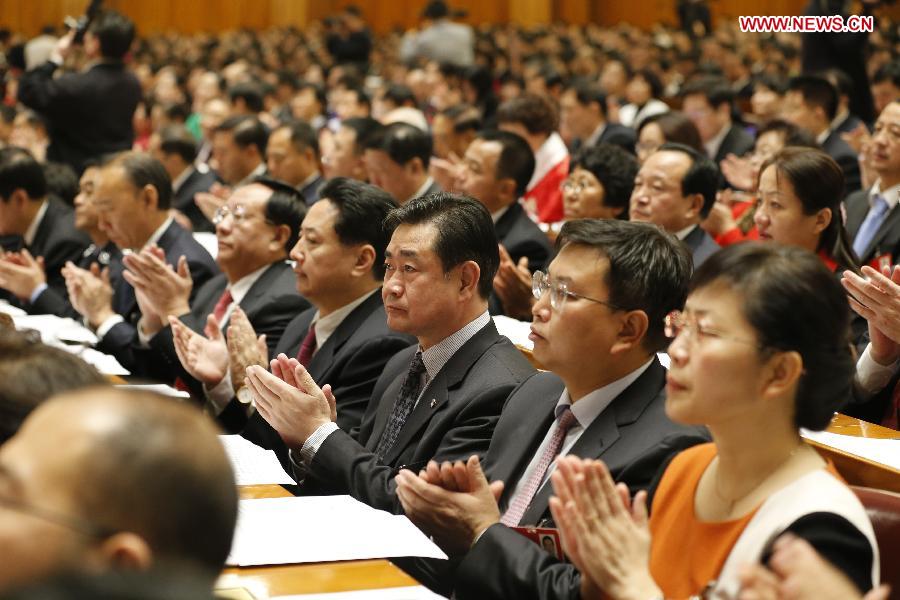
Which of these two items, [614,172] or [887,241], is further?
[614,172]

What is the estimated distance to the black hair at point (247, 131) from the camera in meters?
7.01

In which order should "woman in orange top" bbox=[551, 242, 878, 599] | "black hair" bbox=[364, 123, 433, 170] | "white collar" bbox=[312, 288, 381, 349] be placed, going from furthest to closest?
"black hair" bbox=[364, 123, 433, 170] → "white collar" bbox=[312, 288, 381, 349] → "woman in orange top" bbox=[551, 242, 878, 599]

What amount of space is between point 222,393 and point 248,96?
6200 millimetres

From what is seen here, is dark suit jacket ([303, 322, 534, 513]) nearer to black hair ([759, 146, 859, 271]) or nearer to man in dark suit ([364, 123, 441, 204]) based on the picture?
black hair ([759, 146, 859, 271])

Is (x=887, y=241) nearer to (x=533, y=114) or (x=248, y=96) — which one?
(x=533, y=114)

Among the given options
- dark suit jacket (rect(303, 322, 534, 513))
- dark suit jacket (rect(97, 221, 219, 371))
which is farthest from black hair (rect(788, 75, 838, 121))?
dark suit jacket (rect(303, 322, 534, 513))

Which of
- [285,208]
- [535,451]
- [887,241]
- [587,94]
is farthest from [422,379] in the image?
[587,94]

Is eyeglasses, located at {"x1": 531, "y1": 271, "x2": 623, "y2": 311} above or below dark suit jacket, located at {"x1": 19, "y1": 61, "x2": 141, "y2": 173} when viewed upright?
above

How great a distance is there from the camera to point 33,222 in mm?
5520

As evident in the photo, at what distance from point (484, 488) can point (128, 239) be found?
10.3ft

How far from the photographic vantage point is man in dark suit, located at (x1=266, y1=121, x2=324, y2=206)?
6590mm

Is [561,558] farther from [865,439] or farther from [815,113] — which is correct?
[815,113]

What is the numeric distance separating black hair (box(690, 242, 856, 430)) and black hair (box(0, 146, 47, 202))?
430 centimetres

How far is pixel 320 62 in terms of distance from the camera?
15.0 meters
